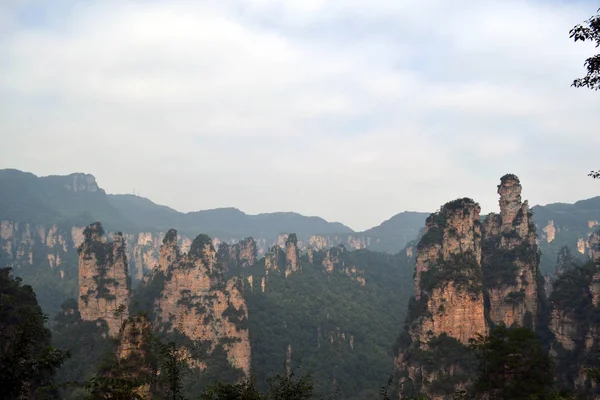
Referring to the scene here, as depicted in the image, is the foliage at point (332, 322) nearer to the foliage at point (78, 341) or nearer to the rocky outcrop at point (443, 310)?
the rocky outcrop at point (443, 310)

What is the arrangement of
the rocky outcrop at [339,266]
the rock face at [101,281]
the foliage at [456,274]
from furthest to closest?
the rocky outcrop at [339,266] → the rock face at [101,281] → the foliage at [456,274]

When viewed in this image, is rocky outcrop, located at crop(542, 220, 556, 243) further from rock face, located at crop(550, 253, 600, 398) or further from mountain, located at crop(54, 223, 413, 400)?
rock face, located at crop(550, 253, 600, 398)

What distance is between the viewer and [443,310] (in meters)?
62.9

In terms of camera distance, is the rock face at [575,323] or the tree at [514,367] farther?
the rock face at [575,323]

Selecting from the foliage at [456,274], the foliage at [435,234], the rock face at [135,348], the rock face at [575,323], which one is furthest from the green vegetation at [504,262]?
the rock face at [135,348]

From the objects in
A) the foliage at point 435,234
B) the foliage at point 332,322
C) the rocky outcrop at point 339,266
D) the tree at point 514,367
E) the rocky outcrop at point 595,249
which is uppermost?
the foliage at point 435,234

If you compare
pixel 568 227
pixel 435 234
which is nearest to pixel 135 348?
pixel 435 234

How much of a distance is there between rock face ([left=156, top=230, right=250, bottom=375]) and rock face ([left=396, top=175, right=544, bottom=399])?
2879 centimetres

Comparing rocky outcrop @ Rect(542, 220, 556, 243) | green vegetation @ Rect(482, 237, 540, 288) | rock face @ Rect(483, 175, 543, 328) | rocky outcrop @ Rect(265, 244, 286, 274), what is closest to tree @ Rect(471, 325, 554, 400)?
rock face @ Rect(483, 175, 543, 328)

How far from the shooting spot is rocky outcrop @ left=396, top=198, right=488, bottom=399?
60.7m

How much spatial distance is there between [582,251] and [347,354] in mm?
98396

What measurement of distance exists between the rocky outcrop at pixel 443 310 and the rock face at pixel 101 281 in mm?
48802

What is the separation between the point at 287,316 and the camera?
113 metres

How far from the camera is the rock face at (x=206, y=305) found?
3265 inches
